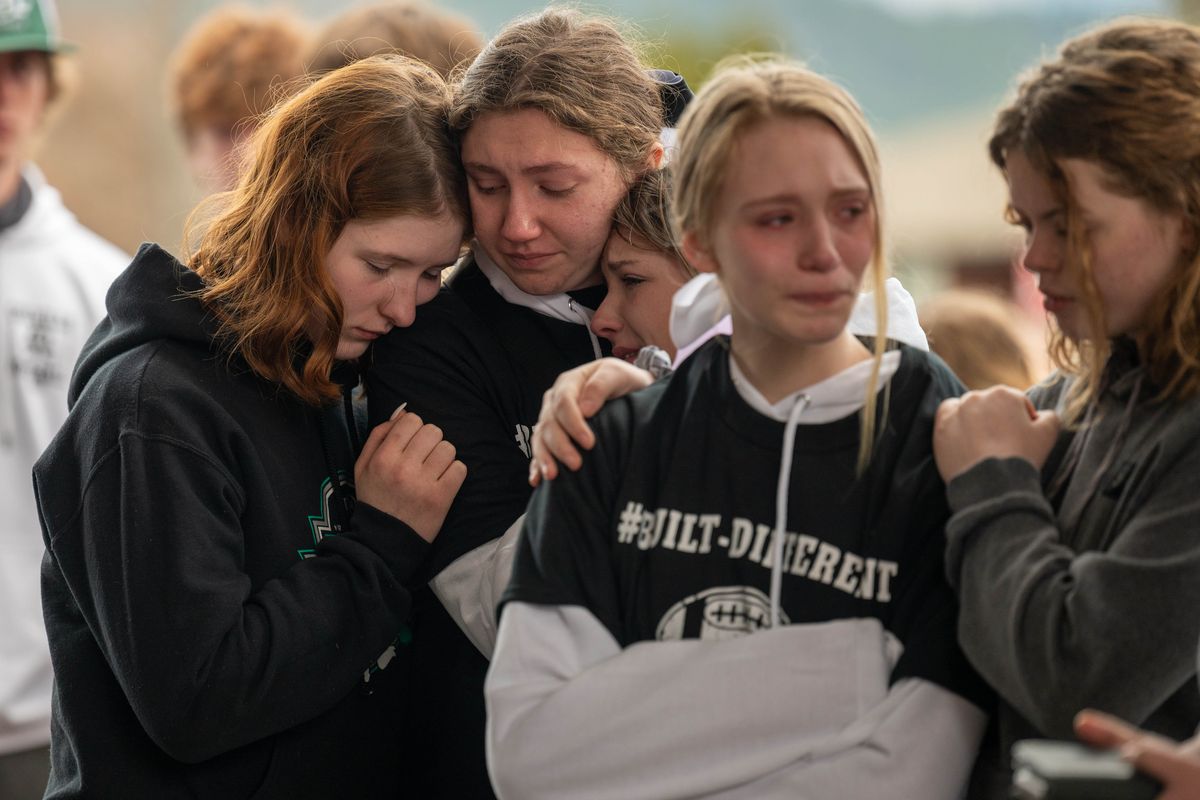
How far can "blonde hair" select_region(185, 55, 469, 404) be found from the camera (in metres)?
1.81

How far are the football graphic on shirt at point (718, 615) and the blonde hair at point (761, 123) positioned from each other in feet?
0.63

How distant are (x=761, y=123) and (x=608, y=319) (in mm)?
577

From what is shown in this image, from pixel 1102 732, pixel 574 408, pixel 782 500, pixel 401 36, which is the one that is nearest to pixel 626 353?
pixel 574 408

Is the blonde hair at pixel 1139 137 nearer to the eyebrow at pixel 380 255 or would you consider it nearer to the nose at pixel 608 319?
the nose at pixel 608 319

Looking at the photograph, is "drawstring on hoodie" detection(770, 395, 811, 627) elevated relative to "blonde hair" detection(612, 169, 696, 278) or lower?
lower

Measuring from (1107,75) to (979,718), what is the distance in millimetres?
694

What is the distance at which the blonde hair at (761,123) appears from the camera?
141 centimetres

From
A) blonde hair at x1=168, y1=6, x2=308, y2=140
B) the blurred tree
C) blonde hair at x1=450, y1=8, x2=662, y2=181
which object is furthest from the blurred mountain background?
blonde hair at x1=450, y1=8, x2=662, y2=181

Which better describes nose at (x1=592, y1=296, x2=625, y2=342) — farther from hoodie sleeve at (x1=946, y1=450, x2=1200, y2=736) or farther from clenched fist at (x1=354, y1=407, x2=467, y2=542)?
hoodie sleeve at (x1=946, y1=450, x2=1200, y2=736)

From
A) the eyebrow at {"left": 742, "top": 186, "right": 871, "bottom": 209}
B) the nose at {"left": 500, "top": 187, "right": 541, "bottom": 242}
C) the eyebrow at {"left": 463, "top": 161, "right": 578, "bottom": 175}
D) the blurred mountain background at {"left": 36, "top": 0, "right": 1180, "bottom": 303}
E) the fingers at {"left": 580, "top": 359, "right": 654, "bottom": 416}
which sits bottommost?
the blurred mountain background at {"left": 36, "top": 0, "right": 1180, "bottom": 303}

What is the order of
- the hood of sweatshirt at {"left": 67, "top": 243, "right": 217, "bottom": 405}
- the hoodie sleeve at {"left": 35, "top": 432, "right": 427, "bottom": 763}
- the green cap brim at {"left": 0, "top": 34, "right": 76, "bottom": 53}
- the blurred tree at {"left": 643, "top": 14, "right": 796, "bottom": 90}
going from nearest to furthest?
the hoodie sleeve at {"left": 35, "top": 432, "right": 427, "bottom": 763} → the hood of sweatshirt at {"left": 67, "top": 243, "right": 217, "bottom": 405} → the green cap brim at {"left": 0, "top": 34, "right": 76, "bottom": 53} → the blurred tree at {"left": 643, "top": 14, "right": 796, "bottom": 90}

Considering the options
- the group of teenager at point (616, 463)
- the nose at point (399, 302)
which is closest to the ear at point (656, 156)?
the group of teenager at point (616, 463)

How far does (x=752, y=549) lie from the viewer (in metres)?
1.43

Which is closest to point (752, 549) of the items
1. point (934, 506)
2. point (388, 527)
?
point (934, 506)
